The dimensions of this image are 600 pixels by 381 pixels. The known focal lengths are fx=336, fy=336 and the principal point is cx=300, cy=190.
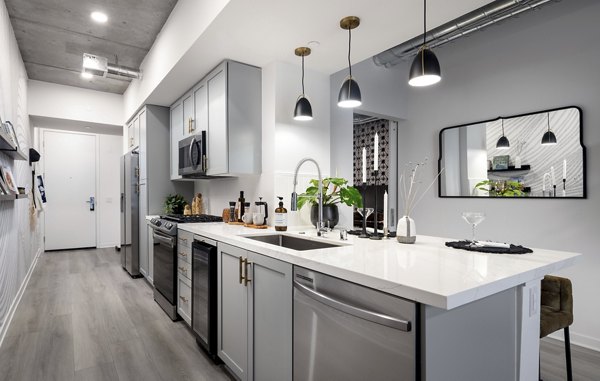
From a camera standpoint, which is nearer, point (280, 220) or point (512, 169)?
point (280, 220)

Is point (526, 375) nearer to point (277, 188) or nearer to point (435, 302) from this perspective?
point (435, 302)

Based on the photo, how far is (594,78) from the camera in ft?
9.14

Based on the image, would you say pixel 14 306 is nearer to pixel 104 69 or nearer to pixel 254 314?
pixel 104 69

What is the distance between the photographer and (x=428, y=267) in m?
1.30

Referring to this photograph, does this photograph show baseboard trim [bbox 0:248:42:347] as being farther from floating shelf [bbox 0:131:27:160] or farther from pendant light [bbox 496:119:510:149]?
pendant light [bbox 496:119:510:149]

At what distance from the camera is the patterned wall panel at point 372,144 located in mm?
4891

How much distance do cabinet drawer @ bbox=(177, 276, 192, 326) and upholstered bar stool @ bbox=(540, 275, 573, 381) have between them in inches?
96.8

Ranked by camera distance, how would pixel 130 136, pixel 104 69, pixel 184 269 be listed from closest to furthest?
1. pixel 184 269
2. pixel 104 69
3. pixel 130 136

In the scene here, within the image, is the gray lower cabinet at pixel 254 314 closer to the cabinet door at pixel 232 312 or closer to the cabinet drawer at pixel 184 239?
the cabinet door at pixel 232 312

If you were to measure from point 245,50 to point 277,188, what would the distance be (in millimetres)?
1162

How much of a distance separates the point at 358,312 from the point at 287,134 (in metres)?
2.03

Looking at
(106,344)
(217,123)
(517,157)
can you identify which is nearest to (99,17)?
(217,123)

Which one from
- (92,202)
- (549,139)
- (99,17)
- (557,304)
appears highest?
(99,17)

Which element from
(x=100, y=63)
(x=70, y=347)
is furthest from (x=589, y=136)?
(x=100, y=63)
